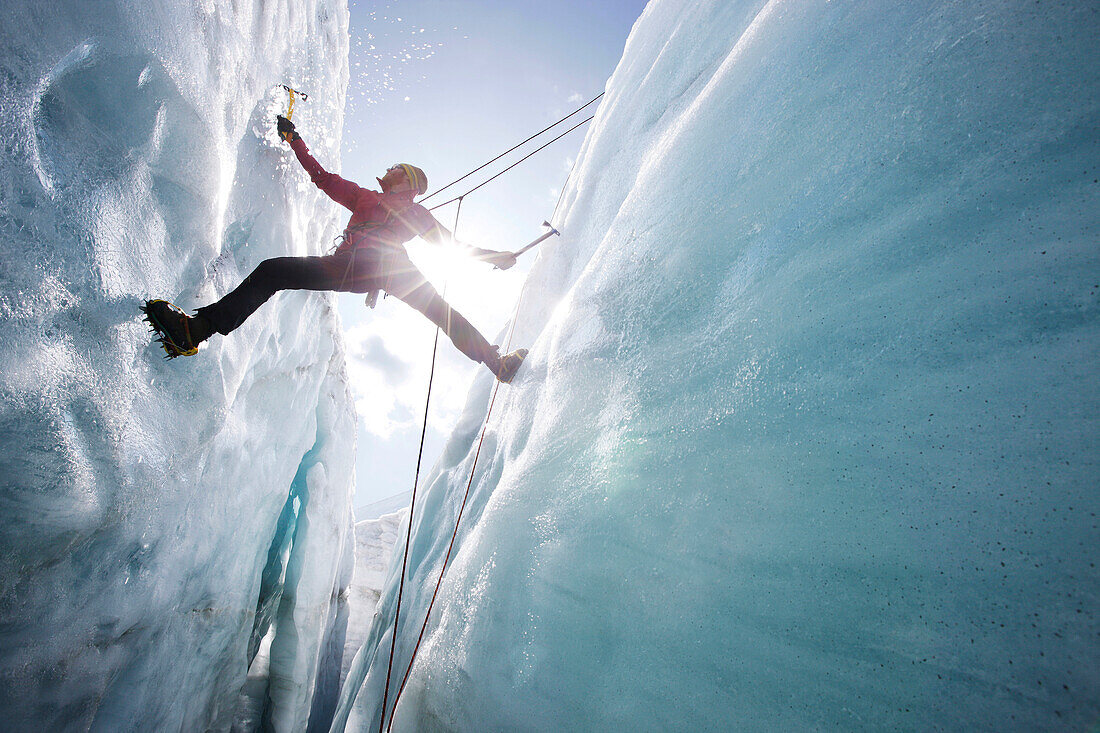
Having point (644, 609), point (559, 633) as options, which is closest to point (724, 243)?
point (644, 609)

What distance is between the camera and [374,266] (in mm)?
2398

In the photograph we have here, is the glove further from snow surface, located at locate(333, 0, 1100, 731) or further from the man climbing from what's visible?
snow surface, located at locate(333, 0, 1100, 731)

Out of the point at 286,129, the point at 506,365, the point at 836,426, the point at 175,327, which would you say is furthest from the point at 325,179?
the point at 836,426

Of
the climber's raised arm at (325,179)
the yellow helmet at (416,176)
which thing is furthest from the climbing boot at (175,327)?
the yellow helmet at (416,176)

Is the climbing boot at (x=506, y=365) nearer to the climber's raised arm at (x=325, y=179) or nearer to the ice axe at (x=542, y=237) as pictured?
the ice axe at (x=542, y=237)

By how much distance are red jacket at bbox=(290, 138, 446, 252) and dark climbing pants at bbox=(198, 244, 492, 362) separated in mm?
84

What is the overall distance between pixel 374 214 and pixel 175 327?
1.22 meters

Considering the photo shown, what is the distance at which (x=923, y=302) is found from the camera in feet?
3.07

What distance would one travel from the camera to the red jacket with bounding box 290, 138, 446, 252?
96.8 inches

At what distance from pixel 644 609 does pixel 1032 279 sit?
3.79ft

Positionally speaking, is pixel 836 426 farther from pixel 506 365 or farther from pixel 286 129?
pixel 286 129

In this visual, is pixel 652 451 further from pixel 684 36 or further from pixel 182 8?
pixel 182 8

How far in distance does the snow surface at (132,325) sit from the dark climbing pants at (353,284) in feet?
1.84

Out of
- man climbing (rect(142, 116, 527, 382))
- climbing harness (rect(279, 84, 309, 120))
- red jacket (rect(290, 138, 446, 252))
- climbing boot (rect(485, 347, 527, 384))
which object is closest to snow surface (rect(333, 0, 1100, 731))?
climbing boot (rect(485, 347, 527, 384))
